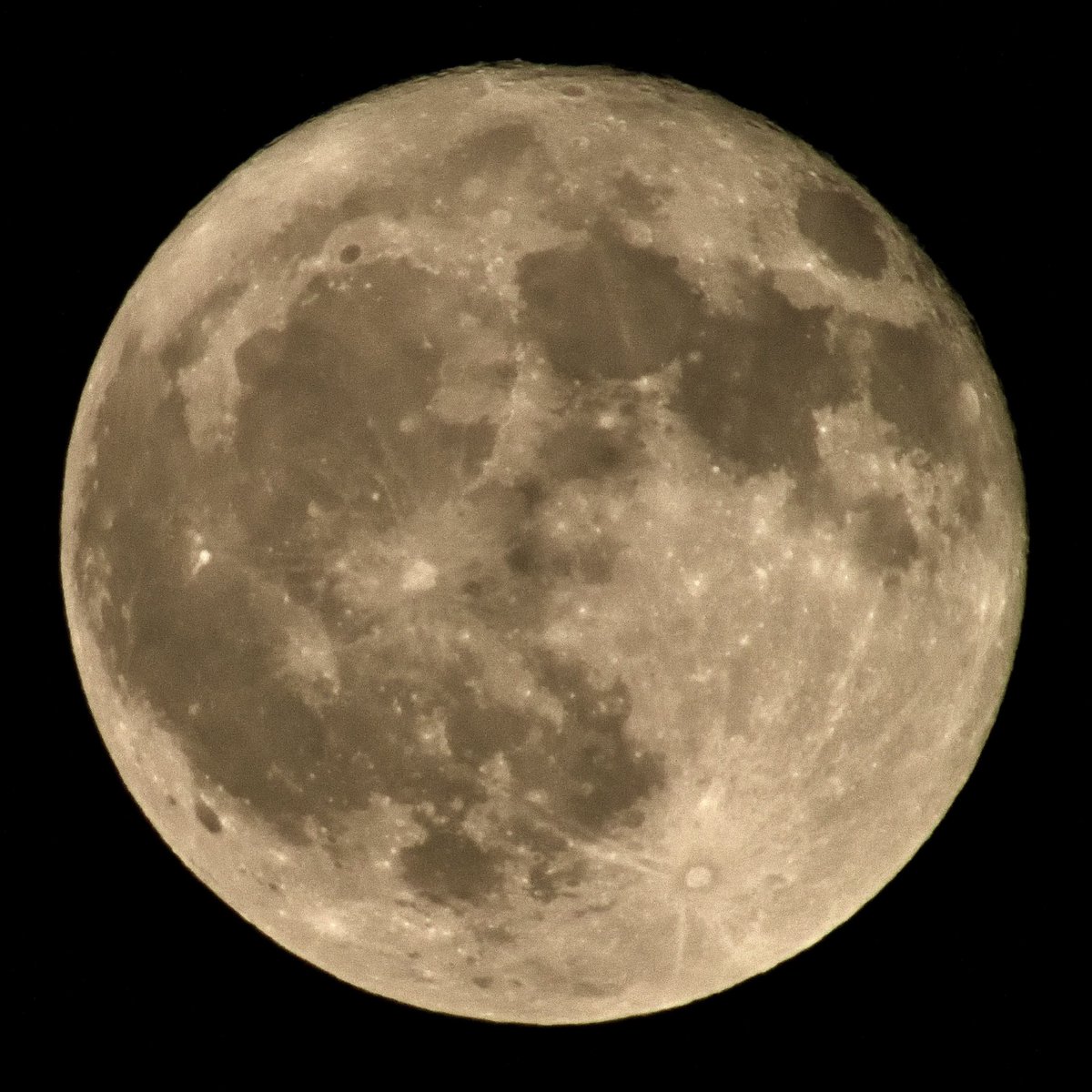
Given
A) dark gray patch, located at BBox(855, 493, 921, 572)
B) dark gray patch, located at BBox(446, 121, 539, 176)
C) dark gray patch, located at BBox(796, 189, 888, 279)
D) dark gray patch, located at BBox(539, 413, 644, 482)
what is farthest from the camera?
dark gray patch, located at BBox(796, 189, 888, 279)

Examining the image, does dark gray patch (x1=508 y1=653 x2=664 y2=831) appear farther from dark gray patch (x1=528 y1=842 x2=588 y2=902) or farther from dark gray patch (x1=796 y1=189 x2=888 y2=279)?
dark gray patch (x1=796 y1=189 x2=888 y2=279)

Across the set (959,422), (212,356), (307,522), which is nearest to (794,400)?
(959,422)

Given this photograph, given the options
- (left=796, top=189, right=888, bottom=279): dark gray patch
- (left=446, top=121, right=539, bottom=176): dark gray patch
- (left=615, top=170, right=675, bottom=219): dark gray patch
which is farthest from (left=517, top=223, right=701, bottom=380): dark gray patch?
(left=796, top=189, right=888, bottom=279): dark gray patch

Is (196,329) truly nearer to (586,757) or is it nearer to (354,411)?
(354,411)

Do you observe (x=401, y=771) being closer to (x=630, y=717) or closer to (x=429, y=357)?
(x=630, y=717)

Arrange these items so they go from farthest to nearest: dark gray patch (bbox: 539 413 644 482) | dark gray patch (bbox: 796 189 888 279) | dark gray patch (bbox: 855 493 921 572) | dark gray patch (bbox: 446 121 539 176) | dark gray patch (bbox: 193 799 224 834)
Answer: dark gray patch (bbox: 193 799 224 834) < dark gray patch (bbox: 796 189 888 279) < dark gray patch (bbox: 446 121 539 176) < dark gray patch (bbox: 855 493 921 572) < dark gray patch (bbox: 539 413 644 482)

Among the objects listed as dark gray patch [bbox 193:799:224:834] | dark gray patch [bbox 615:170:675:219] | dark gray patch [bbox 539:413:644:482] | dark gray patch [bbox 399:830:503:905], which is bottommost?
dark gray patch [bbox 399:830:503:905]

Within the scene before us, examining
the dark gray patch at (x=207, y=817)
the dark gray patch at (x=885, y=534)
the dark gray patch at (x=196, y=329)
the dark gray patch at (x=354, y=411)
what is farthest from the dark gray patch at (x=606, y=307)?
the dark gray patch at (x=207, y=817)
